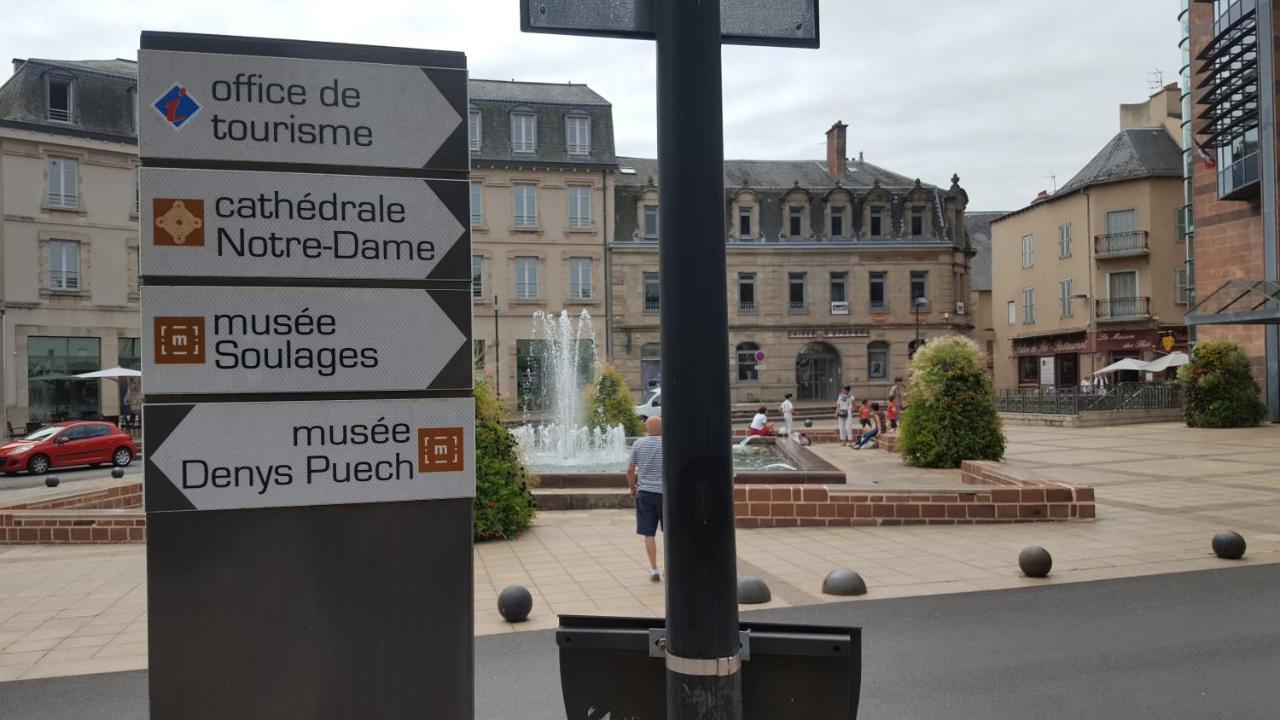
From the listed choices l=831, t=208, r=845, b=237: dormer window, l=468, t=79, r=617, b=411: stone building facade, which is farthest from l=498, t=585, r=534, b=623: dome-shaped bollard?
l=831, t=208, r=845, b=237: dormer window

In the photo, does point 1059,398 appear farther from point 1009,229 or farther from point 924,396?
point 1009,229

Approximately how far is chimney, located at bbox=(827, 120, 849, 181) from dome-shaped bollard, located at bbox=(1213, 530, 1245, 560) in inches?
1703

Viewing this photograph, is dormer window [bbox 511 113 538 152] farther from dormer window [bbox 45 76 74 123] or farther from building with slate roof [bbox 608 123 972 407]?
dormer window [bbox 45 76 74 123]

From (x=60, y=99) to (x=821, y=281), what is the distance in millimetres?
34178

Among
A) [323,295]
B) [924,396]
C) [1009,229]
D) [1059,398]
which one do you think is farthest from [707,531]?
[1009,229]

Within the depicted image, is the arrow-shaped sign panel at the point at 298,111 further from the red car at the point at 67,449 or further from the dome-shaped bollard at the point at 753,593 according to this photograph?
the red car at the point at 67,449

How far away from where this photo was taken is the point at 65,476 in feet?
72.1

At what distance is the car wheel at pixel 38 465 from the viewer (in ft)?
74.5

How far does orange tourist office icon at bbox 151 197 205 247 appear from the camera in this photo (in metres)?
2.97

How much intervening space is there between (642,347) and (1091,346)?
2209 cm

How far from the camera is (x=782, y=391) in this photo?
1844 inches

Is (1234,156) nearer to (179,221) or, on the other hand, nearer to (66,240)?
Result: (179,221)

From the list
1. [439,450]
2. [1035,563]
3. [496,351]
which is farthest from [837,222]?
[439,450]

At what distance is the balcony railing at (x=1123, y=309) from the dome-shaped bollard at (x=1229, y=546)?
4000 centimetres
